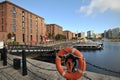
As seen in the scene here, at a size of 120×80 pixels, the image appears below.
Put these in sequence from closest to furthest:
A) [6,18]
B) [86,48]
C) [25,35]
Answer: [6,18], [25,35], [86,48]

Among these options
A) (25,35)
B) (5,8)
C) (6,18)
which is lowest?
(25,35)

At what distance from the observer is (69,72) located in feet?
20.7

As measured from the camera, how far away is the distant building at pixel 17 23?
2406 inches

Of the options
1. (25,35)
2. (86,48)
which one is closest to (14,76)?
(25,35)

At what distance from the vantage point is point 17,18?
221ft

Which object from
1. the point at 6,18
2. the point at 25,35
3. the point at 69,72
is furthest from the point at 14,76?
the point at 25,35

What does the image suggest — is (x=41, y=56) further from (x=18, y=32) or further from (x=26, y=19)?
(x=26, y=19)

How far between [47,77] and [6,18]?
56.5 meters

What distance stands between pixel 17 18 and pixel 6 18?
7.09 meters

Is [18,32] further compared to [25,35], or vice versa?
[25,35]

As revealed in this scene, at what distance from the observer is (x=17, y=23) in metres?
67.1

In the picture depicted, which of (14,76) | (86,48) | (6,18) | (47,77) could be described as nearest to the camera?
(47,77)

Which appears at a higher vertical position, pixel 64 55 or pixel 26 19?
pixel 26 19

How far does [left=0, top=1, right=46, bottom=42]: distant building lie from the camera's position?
61.1 m
